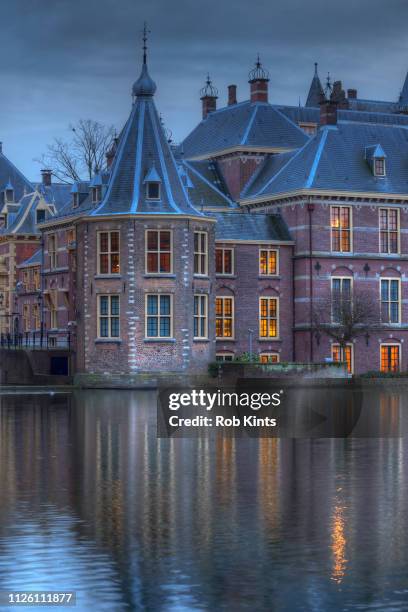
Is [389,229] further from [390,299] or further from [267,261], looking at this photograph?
[267,261]

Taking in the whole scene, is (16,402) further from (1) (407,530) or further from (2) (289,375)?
(1) (407,530)

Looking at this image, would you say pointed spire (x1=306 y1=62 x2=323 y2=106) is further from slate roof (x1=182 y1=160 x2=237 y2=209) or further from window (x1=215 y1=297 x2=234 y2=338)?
window (x1=215 y1=297 x2=234 y2=338)

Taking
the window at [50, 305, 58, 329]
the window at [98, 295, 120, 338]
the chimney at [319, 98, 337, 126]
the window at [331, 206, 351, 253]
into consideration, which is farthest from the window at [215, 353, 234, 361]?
the chimney at [319, 98, 337, 126]

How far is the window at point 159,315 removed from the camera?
6347cm

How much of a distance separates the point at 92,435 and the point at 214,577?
18176 mm

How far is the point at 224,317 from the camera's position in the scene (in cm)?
6938

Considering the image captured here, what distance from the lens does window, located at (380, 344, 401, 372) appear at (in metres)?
71.7

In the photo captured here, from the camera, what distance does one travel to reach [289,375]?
61938 millimetres

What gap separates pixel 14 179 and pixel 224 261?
41989mm

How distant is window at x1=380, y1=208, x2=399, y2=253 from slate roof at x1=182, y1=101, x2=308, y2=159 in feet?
32.6

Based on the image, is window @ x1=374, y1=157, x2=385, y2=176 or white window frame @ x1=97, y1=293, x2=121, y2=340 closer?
white window frame @ x1=97, y1=293, x2=121, y2=340

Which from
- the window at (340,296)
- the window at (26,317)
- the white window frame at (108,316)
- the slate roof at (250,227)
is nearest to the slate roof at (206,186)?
the slate roof at (250,227)

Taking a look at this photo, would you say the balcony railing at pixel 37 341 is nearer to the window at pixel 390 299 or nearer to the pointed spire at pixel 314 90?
the window at pixel 390 299

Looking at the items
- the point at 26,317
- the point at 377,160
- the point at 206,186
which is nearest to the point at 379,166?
the point at 377,160
